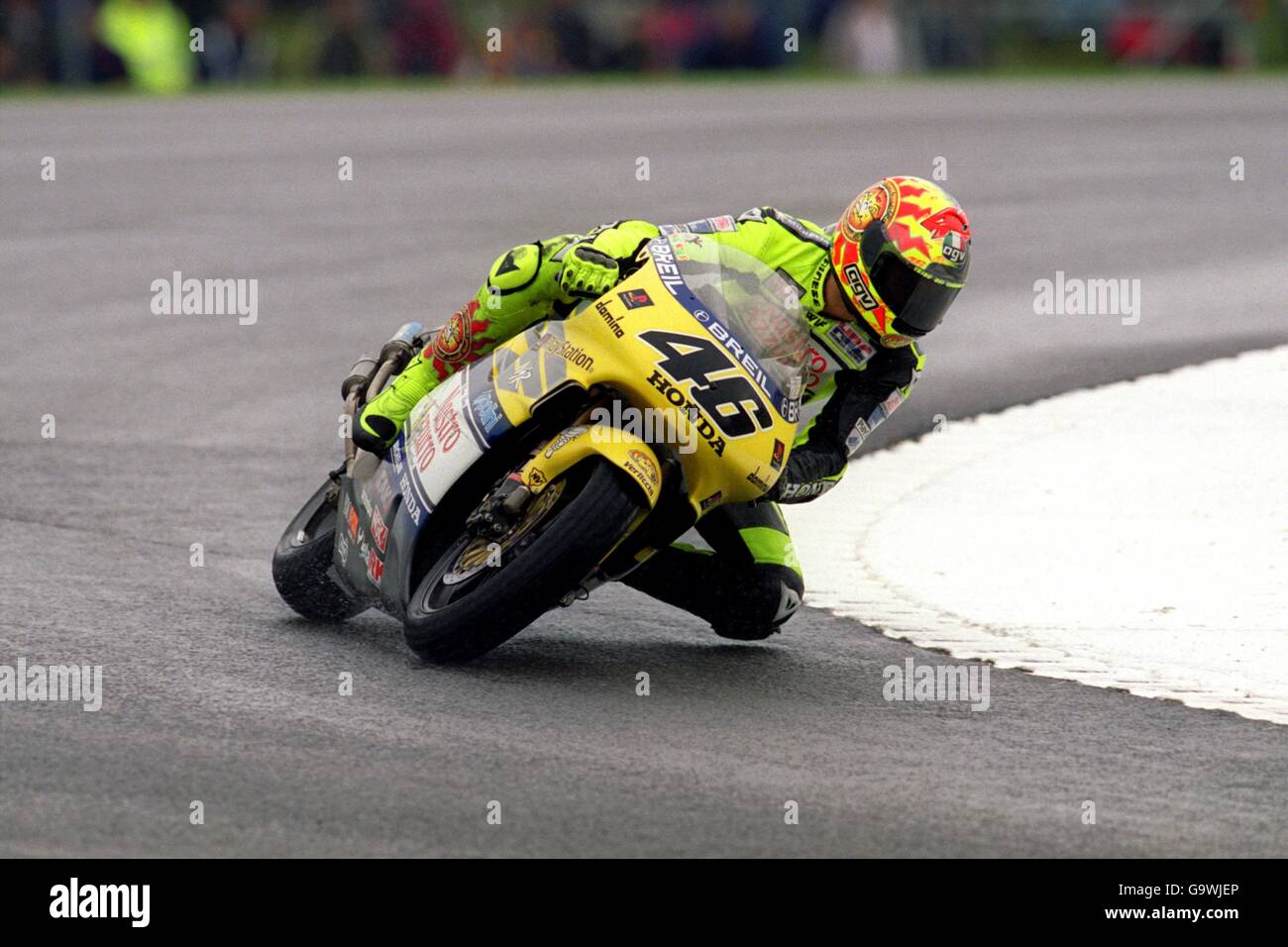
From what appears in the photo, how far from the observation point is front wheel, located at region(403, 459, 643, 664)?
5.83m

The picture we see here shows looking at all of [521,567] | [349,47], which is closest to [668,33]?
[349,47]

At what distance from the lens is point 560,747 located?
225 inches

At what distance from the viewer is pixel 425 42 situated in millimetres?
25656

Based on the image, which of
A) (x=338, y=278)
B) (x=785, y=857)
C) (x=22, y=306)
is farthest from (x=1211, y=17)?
(x=785, y=857)

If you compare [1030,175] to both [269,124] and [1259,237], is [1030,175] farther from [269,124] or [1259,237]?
[269,124]

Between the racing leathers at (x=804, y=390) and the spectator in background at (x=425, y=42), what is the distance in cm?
1933

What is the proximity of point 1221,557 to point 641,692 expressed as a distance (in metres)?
2.83

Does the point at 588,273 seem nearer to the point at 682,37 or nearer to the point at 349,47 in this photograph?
the point at 349,47

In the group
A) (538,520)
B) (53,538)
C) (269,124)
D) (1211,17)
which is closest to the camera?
(538,520)

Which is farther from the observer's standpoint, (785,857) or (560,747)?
(560,747)

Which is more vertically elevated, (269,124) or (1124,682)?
(269,124)

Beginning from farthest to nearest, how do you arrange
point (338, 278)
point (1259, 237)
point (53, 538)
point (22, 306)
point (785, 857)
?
1. point (1259, 237)
2. point (338, 278)
3. point (22, 306)
4. point (53, 538)
5. point (785, 857)

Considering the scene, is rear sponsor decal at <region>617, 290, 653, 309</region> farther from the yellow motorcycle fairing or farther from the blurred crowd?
the blurred crowd

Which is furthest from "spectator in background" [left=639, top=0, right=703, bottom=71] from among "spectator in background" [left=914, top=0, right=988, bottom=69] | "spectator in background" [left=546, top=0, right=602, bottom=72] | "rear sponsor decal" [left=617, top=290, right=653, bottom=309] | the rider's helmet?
"rear sponsor decal" [left=617, top=290, right=653, bottom=309]
